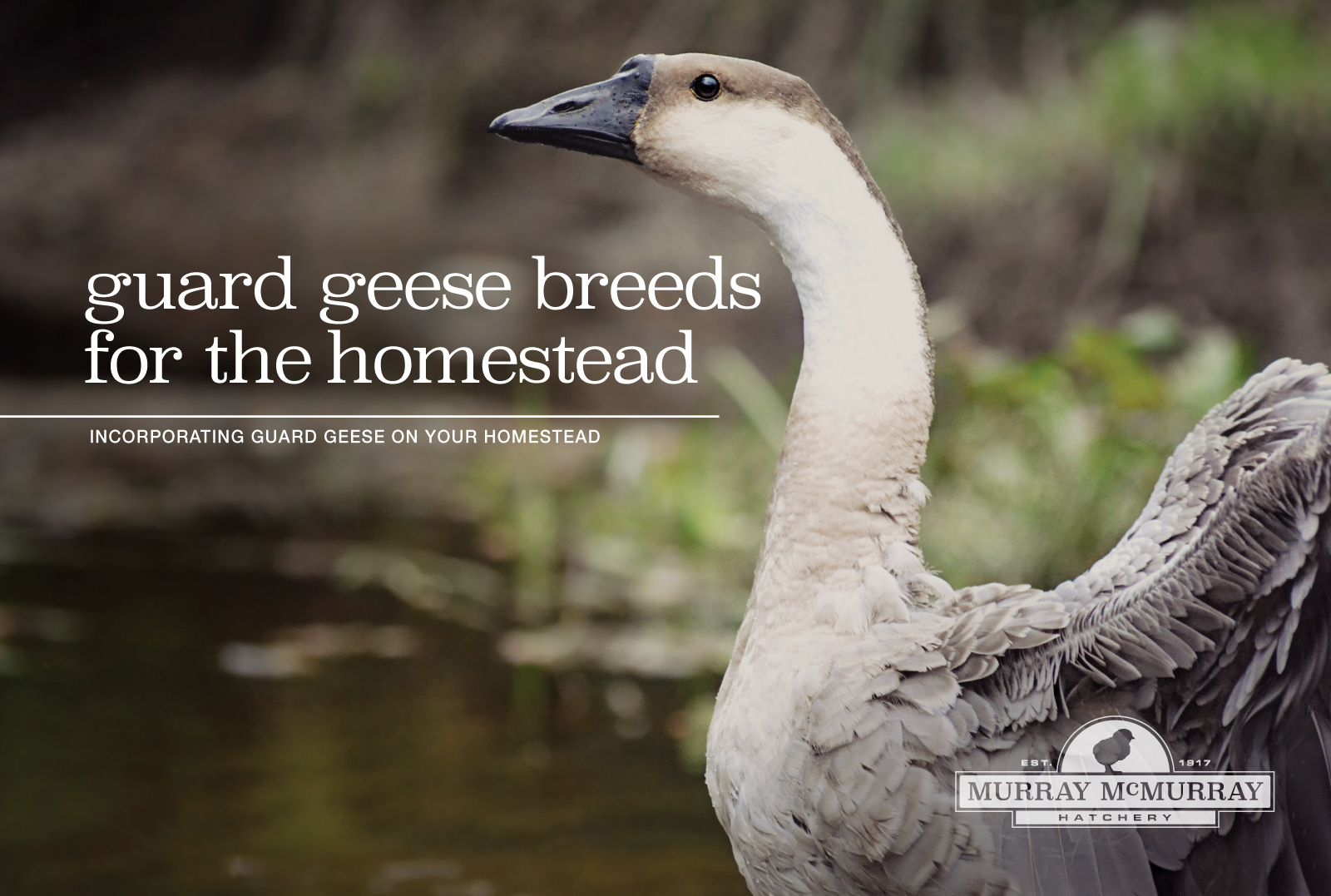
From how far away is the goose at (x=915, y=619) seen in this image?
1133mm

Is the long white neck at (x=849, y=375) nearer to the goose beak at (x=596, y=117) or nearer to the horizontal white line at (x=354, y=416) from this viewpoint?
the goose beak at (x=596, y=117)

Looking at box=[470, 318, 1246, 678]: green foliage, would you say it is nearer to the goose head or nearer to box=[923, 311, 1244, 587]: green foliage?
box=[923, 311, 1244, 587]: green foliage

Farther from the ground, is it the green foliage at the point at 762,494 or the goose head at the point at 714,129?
the goose head at the point at 714,129

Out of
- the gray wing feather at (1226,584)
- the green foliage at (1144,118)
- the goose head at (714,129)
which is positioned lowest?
the gray wing feather at (1226,584)

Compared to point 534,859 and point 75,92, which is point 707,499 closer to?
point 534,859

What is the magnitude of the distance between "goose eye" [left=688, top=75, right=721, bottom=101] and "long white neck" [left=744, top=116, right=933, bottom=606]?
112 mm

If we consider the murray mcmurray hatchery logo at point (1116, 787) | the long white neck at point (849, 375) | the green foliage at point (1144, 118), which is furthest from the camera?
the green foliage at point (1144, 118)

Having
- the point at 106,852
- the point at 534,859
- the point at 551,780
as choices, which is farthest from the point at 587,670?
the point at 106,852

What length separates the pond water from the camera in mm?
1781

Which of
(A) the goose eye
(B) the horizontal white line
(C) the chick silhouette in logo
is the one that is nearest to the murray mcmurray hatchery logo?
(C) the chick silhouette in logo

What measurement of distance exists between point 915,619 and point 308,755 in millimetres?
1251

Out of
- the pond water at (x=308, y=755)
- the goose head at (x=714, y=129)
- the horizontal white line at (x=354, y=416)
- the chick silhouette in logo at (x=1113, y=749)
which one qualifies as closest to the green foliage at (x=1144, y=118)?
the horizontal white line at (x=354, y=416)

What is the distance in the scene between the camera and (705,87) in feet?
4.42

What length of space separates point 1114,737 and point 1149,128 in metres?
1.56
